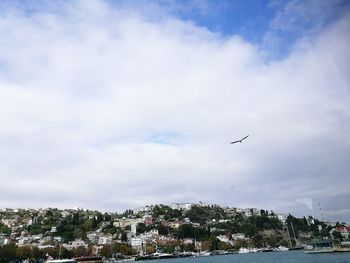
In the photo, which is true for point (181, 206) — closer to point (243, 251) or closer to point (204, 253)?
point (243, 251)

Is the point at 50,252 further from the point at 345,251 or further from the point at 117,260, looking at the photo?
the point at 345,251

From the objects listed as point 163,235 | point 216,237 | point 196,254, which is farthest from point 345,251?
point 163,235

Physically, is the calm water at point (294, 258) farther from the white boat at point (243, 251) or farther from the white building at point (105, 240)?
the white building at point (105, 240)

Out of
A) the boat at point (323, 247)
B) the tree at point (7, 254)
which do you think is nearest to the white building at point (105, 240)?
the tree at point (7, 254)

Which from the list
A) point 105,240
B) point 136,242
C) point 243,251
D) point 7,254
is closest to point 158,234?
point 136,242

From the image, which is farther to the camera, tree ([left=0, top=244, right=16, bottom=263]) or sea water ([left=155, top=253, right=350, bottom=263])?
tree ([left=0, top=244, right=16, bottom=263])

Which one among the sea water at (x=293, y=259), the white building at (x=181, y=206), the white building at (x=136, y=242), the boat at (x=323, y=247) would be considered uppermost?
the white building at (x=181, y=206)

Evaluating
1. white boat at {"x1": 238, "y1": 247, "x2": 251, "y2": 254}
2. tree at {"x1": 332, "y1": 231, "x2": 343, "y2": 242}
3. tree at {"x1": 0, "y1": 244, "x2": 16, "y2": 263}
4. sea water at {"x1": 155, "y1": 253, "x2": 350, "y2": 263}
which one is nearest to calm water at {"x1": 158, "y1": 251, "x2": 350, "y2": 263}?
sea water at {"x1": 155, "y1": 253, "x2": 350, "y2": 263}

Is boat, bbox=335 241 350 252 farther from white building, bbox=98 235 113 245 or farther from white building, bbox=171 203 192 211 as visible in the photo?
white building, bbox=171 203 192 211
